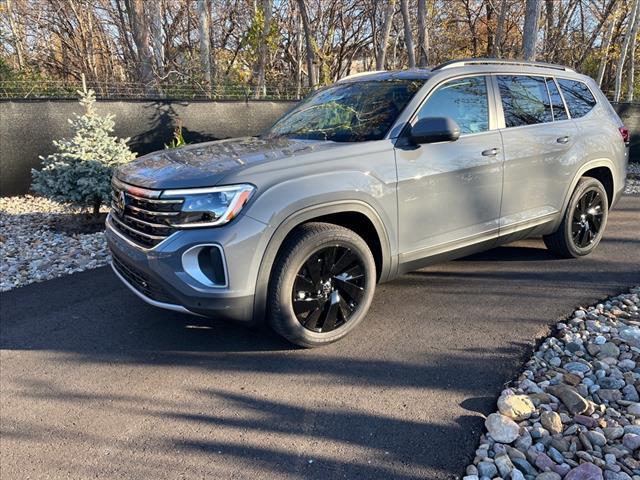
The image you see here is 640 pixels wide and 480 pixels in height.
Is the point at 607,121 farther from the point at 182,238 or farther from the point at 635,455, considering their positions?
the point at 182,238

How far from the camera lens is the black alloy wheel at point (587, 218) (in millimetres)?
4832

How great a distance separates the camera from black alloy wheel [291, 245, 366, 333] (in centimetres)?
316

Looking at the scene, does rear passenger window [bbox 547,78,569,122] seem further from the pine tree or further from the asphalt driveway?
the pine tree

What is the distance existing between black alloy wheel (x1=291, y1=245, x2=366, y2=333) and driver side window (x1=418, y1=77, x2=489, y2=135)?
1307mm

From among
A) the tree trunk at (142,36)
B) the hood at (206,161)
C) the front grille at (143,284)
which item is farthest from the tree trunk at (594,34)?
the front grille at (143,284)

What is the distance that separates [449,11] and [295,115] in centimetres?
2510

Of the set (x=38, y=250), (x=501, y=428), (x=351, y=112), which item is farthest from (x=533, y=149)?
(x=38, y=250)

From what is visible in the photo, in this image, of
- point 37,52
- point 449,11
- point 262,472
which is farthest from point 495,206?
point 449,11

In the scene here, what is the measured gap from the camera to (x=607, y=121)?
4.96 m

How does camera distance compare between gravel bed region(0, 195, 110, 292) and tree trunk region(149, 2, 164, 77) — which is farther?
tree trunk region(149, 2, 164, 77)

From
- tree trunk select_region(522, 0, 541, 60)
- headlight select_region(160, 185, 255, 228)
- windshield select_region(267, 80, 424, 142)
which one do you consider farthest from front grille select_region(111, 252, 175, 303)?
tree trunk select_region(522, 0, 541, 60)

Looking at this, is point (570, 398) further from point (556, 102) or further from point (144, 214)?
point (556, 102)

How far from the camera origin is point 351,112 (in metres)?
3.89

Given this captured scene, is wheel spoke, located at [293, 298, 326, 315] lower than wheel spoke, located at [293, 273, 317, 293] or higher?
lower
